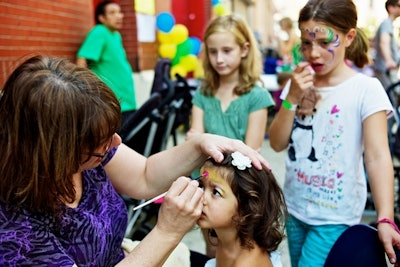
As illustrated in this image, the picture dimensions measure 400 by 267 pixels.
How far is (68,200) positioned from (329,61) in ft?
3.70

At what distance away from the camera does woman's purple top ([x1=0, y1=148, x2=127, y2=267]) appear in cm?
109

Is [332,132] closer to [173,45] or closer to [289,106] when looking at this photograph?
[289,106]

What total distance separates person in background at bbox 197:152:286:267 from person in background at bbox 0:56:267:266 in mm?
203

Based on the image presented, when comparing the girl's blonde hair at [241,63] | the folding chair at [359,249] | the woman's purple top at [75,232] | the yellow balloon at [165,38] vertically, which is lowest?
the folding chair at [359,249]

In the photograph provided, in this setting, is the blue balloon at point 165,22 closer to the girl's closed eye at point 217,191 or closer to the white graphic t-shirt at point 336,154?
the white graphic t-shirt at point 336,154

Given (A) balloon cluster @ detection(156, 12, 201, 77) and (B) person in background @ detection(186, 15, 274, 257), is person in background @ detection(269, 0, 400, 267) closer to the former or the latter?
(B) person in background @ detection(186, 15, 274, 257)

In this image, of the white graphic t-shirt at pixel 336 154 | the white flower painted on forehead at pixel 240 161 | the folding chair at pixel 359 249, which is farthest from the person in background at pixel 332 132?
the white flower painted on forehead at pixel 240 161

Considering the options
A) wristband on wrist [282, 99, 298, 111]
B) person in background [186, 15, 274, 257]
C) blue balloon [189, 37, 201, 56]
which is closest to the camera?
wristband on wrist [282, 99, 298, 111]

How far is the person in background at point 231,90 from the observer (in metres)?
2.40

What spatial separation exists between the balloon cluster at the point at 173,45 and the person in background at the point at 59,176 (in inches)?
201

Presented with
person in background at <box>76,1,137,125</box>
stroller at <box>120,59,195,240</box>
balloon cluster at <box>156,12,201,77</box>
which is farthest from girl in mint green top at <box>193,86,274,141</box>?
balloon cluster at <box>156,12,201,77</box>

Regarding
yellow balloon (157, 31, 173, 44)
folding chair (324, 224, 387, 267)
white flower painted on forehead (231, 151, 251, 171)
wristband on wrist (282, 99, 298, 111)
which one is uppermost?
yellow balloon (157, 31, 173, 44)

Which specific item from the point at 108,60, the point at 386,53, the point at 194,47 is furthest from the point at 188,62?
the point at 386,53

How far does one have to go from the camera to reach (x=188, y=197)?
122 centimetres
